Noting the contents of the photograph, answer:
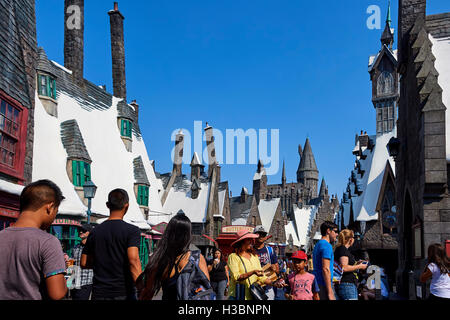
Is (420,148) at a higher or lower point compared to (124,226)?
higher

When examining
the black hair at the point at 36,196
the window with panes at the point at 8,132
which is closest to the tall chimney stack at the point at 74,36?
the window with panes at the point at 8,132

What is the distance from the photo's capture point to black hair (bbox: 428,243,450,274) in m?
6.43

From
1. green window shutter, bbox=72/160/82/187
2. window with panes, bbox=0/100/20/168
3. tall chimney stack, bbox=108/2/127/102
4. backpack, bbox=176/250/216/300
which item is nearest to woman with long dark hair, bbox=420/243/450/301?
backpack, bbox=176/250/216/300

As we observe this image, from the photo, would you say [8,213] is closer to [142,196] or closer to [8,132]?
[8,132]

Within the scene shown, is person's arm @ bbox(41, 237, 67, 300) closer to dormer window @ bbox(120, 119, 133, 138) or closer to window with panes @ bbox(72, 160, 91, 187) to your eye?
window with panes @ bbox(72, 160, 91, 187)

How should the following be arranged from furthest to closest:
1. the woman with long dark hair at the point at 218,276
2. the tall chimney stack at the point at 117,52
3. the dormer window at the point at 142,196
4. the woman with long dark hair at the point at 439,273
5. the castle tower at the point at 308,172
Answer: the castle tower at the point at 308,172 < the tall chimney stack at the point at 117,52 < the dormer window at the point at 142,196 < the woman with long dark hair at the point at 218,276 < the woman with long dark hair at the point at 439,273

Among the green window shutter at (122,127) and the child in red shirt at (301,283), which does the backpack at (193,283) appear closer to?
the child in red shirt at (301,283)

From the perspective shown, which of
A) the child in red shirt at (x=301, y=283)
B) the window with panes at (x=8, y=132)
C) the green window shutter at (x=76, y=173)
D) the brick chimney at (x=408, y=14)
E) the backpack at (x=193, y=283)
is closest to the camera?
the backpack at (x=193, y=283)

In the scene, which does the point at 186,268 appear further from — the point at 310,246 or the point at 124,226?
the point at 310,246

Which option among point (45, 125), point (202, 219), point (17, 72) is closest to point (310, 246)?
point (202, 219)

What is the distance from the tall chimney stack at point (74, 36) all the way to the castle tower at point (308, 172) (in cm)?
11199

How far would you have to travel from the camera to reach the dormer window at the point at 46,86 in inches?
735

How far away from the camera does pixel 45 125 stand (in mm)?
18672
